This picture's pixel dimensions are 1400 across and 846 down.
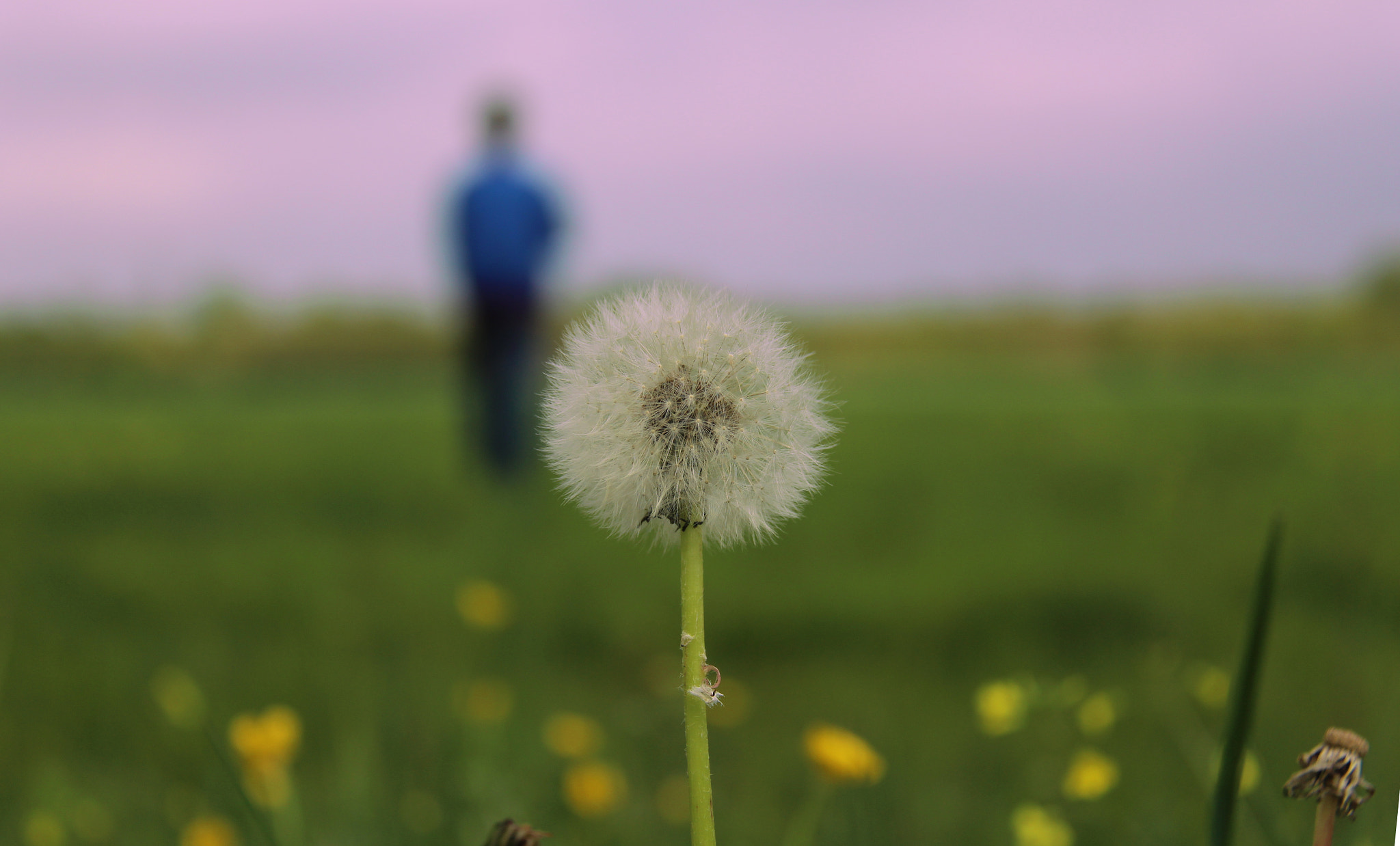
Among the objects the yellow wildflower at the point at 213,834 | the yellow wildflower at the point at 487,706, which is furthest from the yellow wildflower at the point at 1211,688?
the yellow wildflower at the point at 213,834

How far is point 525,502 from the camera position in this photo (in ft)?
27.3

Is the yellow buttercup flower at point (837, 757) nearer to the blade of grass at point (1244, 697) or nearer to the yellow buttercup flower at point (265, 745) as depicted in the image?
the blade of grass at point (1244, 697)

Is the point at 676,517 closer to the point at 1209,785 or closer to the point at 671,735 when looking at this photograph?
the point at 1209,785

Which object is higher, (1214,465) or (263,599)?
(1214,465)

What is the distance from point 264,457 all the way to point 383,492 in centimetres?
316

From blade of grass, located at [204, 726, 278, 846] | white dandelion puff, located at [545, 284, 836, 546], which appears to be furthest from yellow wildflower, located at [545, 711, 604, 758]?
white dandelion puff, located at [545, 284, 836, 546]

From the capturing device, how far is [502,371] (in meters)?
8.52

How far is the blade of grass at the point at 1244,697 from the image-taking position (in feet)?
1.83

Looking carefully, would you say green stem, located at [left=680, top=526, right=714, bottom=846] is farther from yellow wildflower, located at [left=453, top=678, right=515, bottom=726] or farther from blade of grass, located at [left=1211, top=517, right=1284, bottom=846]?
yellow wildflower, located at [left=453, top=678, right=515, bottom=726]

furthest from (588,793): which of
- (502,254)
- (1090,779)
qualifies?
(502,254)

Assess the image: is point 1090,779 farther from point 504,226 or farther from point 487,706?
point 504,226

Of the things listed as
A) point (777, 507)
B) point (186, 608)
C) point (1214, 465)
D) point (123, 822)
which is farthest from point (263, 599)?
point (1214, 465)

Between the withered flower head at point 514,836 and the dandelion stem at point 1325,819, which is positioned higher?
the dandelion stem at point 1325,819

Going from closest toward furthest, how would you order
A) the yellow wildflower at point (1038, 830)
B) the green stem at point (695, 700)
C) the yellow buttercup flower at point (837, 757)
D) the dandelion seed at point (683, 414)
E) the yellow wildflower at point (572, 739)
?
the green stem at point (695, 700) < the dandelion seed at point (683, 414) < the yellow buttercup flower at point (837, 757) < the yellow wildflower at point (1038, 830) < the yellow wildflower at point (572, 739)
